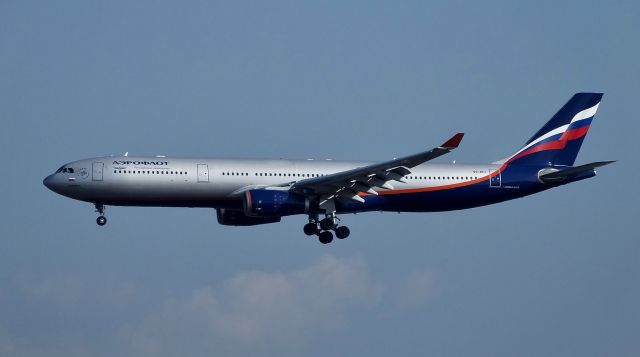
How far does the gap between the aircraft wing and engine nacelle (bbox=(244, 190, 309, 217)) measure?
57 centimetres

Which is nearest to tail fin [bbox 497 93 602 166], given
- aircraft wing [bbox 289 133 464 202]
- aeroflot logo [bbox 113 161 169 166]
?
aircraft wing [bbox 289 133 464 202]

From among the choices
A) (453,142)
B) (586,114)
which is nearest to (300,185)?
(453,142)

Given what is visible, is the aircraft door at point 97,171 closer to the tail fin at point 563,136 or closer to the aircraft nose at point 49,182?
the aircraft nose at point 49,182

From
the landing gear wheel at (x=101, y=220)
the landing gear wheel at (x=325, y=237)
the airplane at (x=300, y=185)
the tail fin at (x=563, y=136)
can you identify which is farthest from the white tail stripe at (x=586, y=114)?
the landing gear wheel at (x=101, y=220)

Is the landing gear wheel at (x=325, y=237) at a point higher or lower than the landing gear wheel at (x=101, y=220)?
lower

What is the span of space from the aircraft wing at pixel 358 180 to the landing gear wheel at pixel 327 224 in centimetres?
144

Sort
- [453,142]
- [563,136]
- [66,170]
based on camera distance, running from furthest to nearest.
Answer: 1. [563,136]
2. [66,170]
3. [453,142]

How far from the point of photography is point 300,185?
74.2 metres

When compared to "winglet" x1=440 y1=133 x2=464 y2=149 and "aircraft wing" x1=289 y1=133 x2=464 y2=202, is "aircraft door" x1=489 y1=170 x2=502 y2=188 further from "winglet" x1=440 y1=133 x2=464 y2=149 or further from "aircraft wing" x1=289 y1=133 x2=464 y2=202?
"winglet" x1=440 y1=133 x2=464 y2=149

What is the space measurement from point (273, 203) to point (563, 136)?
2076cm

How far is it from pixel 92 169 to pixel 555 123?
29.3m

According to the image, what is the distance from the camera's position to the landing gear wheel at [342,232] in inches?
3061

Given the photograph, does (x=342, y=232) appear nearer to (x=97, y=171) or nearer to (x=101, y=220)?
(x=101, y=220)

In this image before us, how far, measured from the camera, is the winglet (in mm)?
66950
